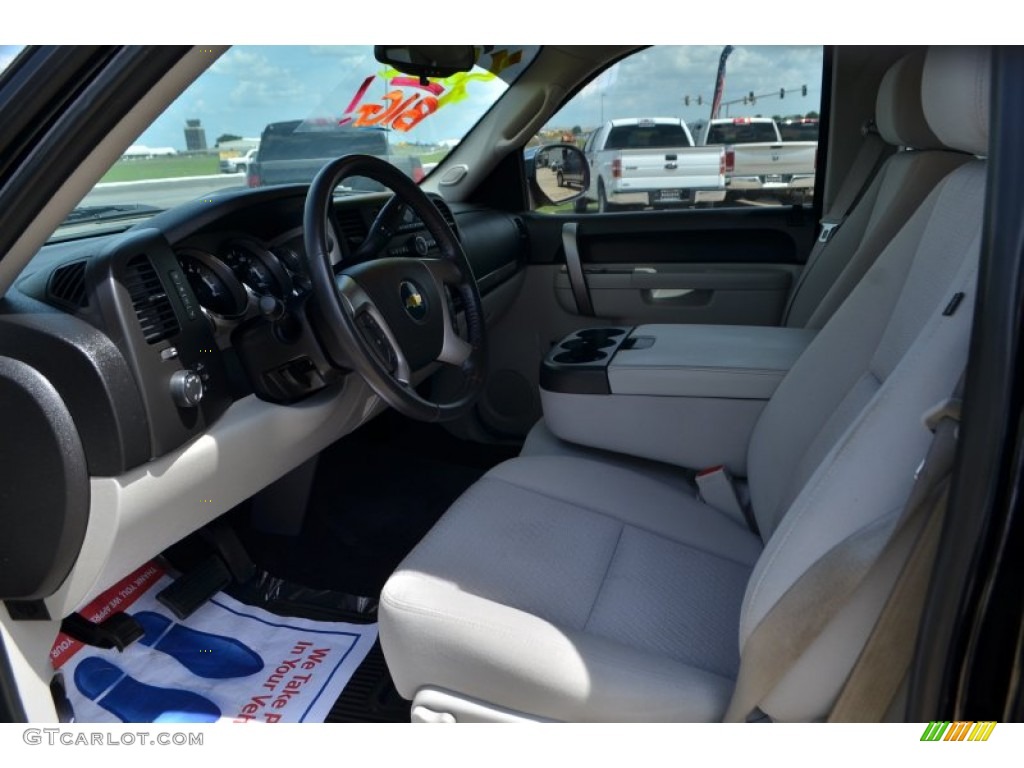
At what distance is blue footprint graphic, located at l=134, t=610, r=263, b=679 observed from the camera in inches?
68.3

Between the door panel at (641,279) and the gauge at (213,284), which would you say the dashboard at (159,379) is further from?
the door panel at (641,279)

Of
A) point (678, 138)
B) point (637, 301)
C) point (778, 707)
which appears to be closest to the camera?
point (778, 707)

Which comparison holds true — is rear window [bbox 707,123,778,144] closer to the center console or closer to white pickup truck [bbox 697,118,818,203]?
white pickup truck [bbox 697,118,818,203]

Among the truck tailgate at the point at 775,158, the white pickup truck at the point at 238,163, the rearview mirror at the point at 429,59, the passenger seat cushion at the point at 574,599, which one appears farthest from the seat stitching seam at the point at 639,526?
the truck tailgate at the point at 775,158

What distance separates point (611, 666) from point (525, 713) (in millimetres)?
130

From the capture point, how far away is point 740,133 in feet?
8.56

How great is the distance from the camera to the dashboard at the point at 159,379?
1.20 meters

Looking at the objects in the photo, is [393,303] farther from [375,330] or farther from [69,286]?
[69,286]

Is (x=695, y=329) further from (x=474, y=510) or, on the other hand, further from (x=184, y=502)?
(x=184, y=502)

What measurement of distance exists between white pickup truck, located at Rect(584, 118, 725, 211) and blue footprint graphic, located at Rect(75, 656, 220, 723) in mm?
1964

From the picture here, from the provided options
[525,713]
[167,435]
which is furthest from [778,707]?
[167,435]

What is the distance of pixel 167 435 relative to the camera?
4.23 ft

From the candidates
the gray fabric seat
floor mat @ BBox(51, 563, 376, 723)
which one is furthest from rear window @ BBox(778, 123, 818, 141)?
floor mat @ BBox(51, 563, 376, 723)
